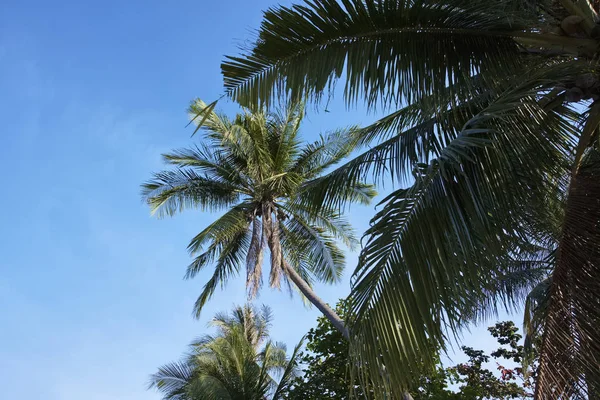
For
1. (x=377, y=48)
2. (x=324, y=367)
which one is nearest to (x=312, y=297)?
(x=324, y=367)

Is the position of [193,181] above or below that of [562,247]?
above

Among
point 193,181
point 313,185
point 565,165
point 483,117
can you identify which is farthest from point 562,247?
point 193,181

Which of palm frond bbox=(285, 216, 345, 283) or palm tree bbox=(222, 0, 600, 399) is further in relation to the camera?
palm frond bbox=(285, 216, 345, 283)

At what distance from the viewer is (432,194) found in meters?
3.71

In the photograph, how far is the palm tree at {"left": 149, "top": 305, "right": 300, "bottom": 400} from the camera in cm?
1409

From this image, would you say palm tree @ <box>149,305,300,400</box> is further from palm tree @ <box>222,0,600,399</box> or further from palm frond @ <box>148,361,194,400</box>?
palm tree @ <box>222,0,600,399</box>

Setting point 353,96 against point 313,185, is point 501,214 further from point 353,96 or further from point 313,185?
point 313,185

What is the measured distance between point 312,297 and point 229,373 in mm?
3018

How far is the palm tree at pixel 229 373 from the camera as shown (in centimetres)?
1409

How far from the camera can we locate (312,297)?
14039 mm

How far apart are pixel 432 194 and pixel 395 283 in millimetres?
609

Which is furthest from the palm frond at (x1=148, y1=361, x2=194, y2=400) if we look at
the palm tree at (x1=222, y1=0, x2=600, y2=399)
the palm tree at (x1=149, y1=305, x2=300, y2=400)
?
the palm tree at (x1=222, y1=0, x2=600, y2=399)

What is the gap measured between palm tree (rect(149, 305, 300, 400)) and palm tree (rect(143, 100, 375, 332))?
1.40m

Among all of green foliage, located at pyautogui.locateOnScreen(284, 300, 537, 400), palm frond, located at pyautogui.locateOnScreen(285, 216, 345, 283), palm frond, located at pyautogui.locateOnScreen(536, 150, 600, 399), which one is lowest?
palm frond, located at pyautogui.locateOnScreen(536, 150, 600, 399)
